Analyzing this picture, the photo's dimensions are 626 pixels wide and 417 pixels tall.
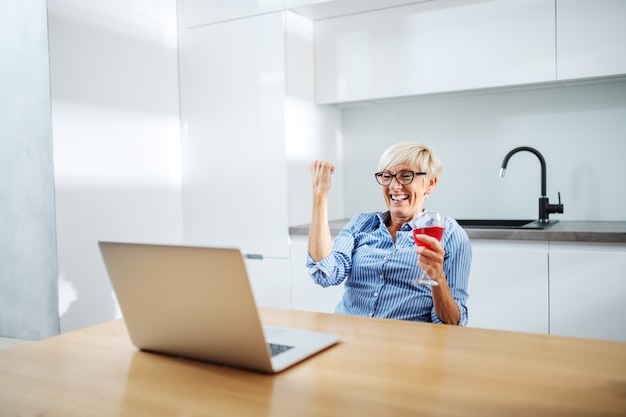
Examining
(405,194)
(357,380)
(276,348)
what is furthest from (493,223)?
(357,380)

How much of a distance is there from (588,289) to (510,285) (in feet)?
1.01

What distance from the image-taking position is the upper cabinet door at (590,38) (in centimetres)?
257

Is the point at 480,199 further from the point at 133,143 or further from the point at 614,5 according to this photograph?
the point at 133,143

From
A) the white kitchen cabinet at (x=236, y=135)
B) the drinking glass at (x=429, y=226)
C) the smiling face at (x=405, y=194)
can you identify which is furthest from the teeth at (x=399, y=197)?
the white kitchen cabinet at (x=236, y=135)

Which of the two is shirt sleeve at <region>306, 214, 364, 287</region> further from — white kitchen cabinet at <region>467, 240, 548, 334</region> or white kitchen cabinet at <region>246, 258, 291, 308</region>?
A: white kitchen cabinet at <region>246, 258, 291, 308</region>

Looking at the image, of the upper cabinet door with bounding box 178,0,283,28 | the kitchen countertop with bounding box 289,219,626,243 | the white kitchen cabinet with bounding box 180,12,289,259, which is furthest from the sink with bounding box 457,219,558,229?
the upper cabinet door with bounding box 178,0,283,28

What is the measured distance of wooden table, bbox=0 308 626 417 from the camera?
0.88m

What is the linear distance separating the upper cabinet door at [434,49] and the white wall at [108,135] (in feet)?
3.01

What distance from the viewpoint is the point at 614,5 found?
8.44 feet

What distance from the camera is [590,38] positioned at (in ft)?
8.59

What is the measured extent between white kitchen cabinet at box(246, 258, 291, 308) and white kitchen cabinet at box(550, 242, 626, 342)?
4.35 feet

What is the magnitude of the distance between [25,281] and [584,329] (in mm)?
2562

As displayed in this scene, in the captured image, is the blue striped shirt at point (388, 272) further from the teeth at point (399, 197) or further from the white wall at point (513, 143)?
the white wall at point (513, 143)

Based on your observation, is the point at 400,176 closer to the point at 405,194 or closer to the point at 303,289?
the point at 405,194
